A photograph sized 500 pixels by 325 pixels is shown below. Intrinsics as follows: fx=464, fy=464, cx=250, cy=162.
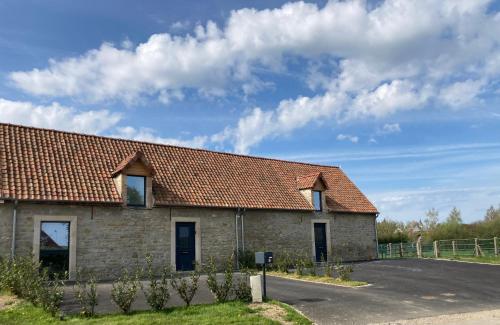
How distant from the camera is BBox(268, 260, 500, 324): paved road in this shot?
1102cm

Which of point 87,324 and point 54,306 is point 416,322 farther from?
point 54,306

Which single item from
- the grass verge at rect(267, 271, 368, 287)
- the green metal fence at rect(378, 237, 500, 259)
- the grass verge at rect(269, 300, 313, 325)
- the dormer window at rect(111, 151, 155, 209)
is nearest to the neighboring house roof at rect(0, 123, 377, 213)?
the dormer window at rect(111, 151, 155, 209)

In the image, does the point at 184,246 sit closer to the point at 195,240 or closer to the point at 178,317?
the point at 195,240

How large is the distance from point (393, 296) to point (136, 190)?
36.9 ft

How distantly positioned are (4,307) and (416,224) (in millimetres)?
57059

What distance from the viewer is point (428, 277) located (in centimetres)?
1814

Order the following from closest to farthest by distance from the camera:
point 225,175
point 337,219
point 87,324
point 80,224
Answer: point 87,324 → point 80,224 → point 225,175 → point 337,219

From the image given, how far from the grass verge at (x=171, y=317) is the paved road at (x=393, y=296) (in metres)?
1.57

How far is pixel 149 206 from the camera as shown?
64.6 feet

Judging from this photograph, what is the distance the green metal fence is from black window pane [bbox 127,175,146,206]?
64.6 feet

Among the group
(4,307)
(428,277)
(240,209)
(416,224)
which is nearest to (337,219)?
(240,209)

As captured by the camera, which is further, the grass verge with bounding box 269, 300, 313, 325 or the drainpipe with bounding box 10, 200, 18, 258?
the drainpipe with bounding box 10, 200, 18, 258

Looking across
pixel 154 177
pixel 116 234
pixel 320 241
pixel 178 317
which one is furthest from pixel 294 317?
pixel 320 241

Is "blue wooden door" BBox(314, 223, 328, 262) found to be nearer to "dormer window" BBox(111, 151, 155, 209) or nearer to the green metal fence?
the green metal fence
